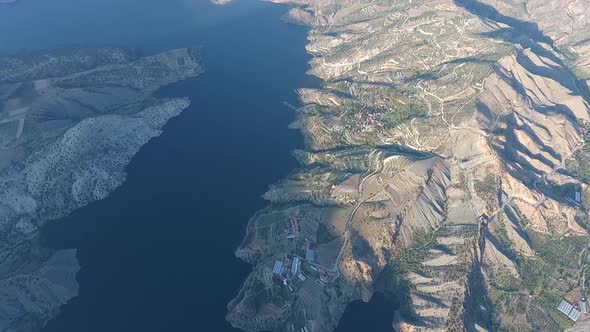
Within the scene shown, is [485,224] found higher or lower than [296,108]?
lower

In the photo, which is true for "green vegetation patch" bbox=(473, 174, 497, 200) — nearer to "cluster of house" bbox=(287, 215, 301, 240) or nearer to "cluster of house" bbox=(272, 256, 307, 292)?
"cluster of house" bbox=(287, 215, 301, 240)

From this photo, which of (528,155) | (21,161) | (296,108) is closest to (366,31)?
(296,108)

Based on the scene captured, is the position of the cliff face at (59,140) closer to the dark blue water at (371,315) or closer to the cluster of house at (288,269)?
the cluster of house at (288,269)

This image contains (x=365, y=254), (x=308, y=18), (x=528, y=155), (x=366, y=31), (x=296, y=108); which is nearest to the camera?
(x=365, y=254)

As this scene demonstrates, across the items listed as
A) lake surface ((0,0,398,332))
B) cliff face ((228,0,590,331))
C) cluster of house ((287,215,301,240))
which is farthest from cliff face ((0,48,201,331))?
cluster of house ((287,215,301,240))

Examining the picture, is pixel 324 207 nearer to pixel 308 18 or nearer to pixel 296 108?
pixel 296 108

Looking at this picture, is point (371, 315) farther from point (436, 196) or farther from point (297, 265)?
point (436, 196)

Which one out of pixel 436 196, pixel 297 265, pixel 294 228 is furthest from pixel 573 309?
pixel 294 228
